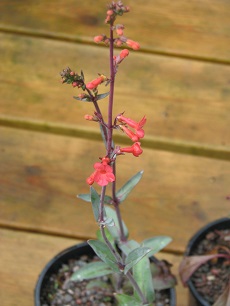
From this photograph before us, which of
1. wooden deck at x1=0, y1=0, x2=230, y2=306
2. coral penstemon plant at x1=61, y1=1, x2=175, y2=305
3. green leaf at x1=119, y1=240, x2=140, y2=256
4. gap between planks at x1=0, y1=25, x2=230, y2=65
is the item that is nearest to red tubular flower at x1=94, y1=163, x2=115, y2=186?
coral penstemon plant at x1=61, y1=1, x2=175, y2=305

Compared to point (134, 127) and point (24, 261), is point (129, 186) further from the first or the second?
point (24, 261)

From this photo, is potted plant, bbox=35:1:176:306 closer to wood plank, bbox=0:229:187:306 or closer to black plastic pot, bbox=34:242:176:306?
black plastic pot, bbox=34:242:176:306

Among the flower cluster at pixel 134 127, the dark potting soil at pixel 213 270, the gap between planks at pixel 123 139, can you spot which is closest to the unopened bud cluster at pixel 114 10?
the flower cluster at pixel 134 127

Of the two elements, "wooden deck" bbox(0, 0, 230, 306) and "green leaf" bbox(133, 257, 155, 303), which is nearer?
"green leaf" bbox(133, 257, 155, 303)

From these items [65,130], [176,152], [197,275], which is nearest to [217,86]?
[176,152]

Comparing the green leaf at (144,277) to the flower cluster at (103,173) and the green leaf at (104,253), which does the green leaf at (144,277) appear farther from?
the flower cluster at (103,173)

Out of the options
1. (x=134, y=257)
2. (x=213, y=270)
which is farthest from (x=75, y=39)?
(x=134, y=257)
